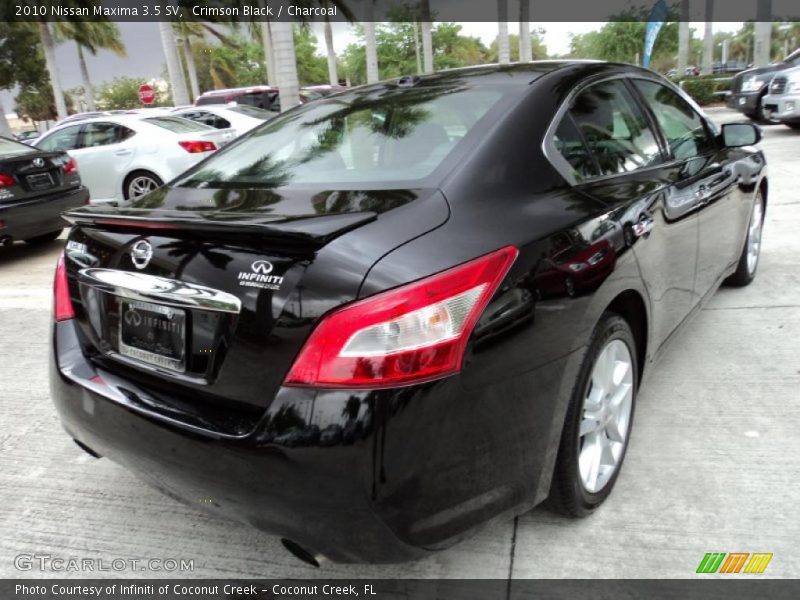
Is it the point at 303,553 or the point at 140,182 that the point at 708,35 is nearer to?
the point at 140,182

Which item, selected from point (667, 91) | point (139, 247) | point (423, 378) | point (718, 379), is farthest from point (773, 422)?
point (139, 247)

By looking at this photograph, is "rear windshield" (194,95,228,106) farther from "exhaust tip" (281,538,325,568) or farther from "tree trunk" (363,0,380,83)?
"exhaust tip" (281,538,325,568)

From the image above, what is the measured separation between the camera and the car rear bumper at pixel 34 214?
6535 mm

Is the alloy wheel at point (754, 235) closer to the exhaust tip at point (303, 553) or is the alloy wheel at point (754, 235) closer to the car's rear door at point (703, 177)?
the car's rear door at point (703, 177)

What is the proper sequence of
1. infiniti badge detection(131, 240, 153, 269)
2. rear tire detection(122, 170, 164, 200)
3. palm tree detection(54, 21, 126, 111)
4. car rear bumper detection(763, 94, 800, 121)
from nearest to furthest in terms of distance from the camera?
infiniti badge detection(131, 240, 153, 269) → rear tire detection(122, 170, 164, 200) → car rear bumper detection(763, 94, 800, 121) → palm tree detection(54, 21, 126, 111)

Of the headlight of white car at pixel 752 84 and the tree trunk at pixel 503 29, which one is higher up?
the tree trunk at pixel 503 29

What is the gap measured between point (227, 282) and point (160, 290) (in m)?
0.26

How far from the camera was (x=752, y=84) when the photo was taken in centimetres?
1378

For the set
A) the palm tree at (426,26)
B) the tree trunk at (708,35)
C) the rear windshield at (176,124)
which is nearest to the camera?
the rear windshield at (176,124)

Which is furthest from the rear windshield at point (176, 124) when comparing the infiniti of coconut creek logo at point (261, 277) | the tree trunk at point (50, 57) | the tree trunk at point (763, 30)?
the tree trunk at point (763, 30)

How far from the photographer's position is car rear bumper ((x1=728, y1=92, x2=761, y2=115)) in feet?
44.8

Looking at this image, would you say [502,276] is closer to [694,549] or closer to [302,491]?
[302,491]

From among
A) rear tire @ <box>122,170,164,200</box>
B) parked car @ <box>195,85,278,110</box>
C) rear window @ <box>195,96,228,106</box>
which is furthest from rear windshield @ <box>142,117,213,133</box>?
rear window @ <box>195,96,228,106</box>

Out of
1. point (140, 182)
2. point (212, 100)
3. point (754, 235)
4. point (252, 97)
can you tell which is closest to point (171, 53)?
point (212, 100)
